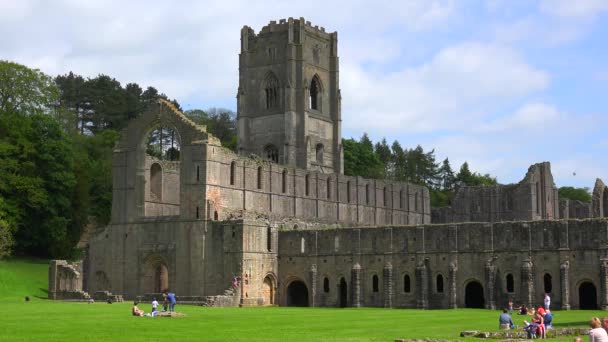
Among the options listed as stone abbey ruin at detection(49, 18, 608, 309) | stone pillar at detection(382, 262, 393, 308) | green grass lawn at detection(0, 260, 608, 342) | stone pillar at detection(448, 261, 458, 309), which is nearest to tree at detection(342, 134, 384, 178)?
stone abbey ruin at detection(49, 18, 608, 309)

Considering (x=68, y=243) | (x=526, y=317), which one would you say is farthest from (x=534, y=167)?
(x=526, y=317)

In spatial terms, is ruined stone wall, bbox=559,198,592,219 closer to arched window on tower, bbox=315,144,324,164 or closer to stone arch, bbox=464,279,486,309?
arched window on tower, bbox=315,144,324,164

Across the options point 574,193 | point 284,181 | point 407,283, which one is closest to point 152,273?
point 284,181

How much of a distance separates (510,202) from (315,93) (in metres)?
24.8

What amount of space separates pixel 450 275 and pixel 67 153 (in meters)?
36.1

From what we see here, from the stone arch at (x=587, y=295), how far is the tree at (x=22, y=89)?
162 feet

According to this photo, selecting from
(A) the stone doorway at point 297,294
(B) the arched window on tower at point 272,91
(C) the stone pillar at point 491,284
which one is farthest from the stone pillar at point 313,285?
(B) the arched window on tower at point 272,91

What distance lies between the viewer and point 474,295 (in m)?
67.5

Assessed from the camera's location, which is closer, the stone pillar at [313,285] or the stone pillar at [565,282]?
the stone pillar at [565,282]

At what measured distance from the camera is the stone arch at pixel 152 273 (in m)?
75.2

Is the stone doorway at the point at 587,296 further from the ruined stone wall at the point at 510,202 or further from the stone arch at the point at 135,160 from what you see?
the ruined stone wall at the point at 510,202

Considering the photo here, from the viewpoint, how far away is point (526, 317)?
5134 centimetres

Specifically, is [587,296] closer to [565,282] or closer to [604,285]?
[565,282]

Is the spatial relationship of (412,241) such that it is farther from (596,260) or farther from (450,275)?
(596,260)
